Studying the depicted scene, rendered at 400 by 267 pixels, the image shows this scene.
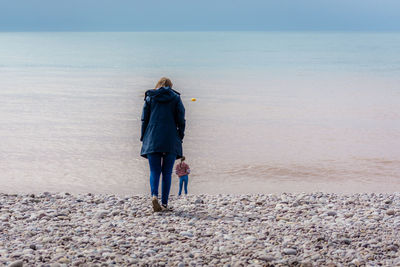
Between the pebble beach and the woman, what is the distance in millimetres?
859

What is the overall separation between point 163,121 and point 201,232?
69.0 inches

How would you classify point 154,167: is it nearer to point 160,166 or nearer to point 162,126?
point 160,166

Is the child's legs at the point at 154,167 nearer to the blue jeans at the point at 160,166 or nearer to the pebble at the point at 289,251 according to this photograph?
the blue jeans at the point at 160,166

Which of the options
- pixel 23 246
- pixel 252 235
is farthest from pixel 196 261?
→ pixel 23 246

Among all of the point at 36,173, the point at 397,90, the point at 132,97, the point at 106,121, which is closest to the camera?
the point at 36,173

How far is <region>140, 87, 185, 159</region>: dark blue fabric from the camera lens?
758 cm

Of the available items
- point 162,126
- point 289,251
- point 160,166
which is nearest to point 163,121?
point 162,126

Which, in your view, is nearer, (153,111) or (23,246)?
(23,246)

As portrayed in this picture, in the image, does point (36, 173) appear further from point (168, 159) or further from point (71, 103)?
point (71, 103)

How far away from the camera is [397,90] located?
3900 cm

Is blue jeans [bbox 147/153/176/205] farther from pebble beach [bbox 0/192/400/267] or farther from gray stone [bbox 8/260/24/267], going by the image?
gray stone [bbox 8/260/24/267]

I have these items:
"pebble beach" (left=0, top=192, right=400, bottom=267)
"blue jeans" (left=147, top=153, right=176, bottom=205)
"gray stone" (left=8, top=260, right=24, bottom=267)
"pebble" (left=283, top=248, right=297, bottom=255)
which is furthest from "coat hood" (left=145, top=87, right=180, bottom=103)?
"gray stone" (left=8, top=260, right=24, bottom=267)

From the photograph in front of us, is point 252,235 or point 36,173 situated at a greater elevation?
point 36,173

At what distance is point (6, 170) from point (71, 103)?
53.3 feet
